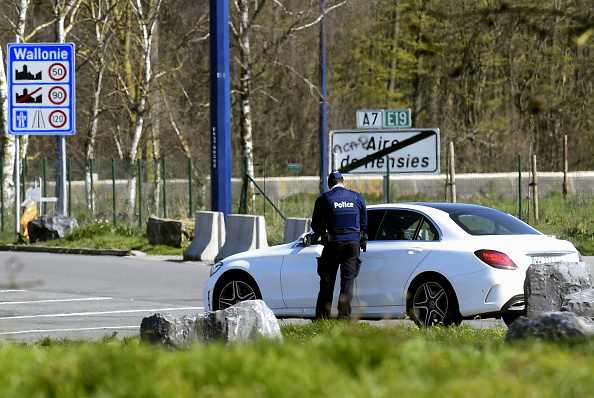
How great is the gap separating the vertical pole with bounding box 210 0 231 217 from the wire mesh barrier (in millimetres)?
4063

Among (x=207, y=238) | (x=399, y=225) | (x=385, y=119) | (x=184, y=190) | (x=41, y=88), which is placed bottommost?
(x=207, y=238)

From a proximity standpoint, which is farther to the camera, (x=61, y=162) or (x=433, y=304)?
(x=61, y=162)

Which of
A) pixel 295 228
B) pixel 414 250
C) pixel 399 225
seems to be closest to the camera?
pixel 414 250

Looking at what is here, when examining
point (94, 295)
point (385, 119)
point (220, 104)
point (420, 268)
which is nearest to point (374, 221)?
point (420, 268)

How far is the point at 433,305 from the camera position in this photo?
11258 mm

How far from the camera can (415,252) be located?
11523mm

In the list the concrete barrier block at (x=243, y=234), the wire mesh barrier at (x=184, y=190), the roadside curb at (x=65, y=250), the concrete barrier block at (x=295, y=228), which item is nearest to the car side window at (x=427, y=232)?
the concrete barrier block at (x=295, y=228)

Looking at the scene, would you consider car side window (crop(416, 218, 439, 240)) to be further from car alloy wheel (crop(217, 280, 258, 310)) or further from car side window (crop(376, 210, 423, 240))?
car alloy wheel (crop(217, 280, 258, 310))

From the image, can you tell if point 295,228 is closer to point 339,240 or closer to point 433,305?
point 339,240

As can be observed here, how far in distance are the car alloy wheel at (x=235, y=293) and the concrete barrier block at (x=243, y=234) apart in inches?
332

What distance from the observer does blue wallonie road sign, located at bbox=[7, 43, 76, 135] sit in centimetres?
2678

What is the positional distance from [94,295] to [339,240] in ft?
19.3

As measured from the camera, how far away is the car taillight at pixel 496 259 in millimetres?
11039

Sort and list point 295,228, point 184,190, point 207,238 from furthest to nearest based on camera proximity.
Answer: point 184,190 → point 207,238 → point 295,228
